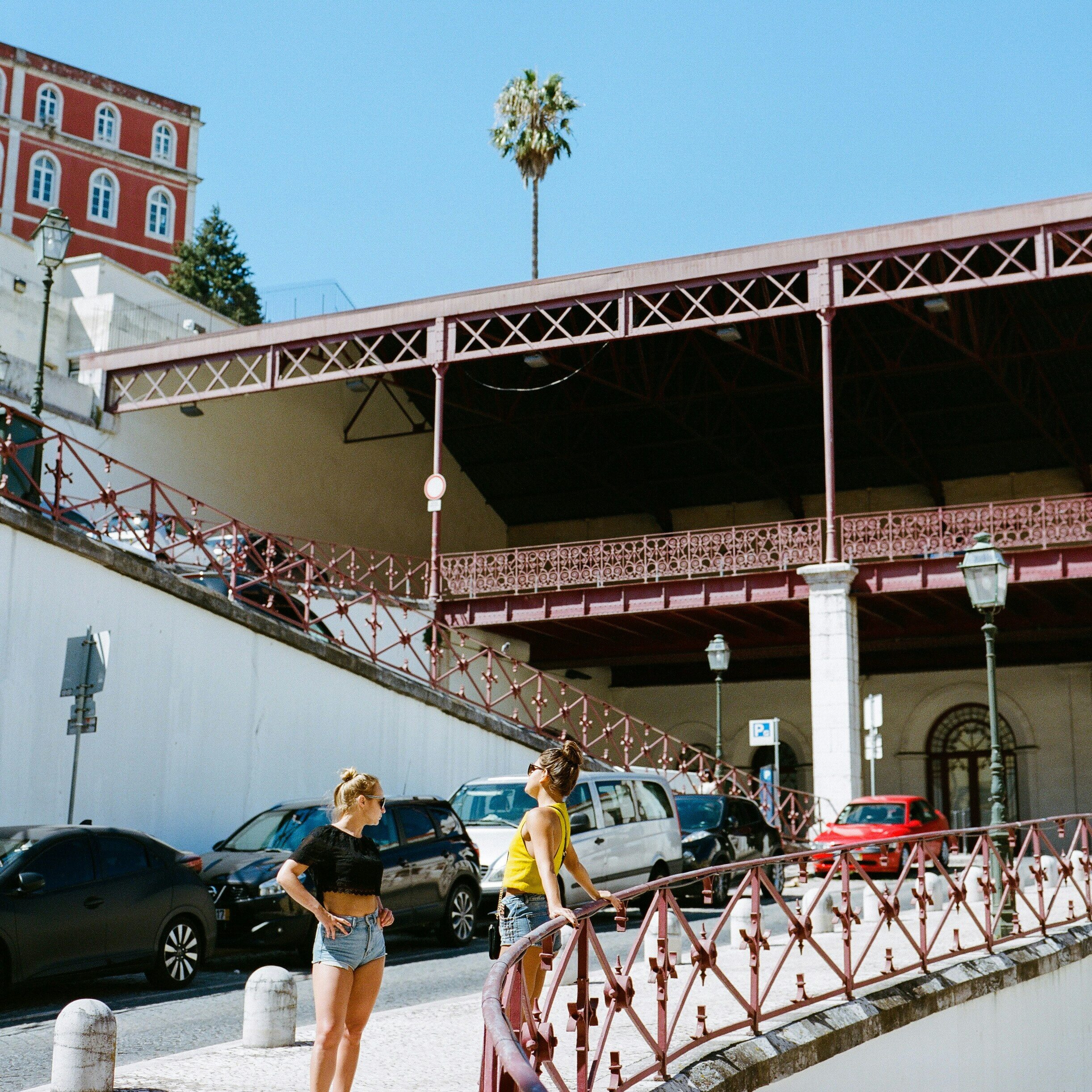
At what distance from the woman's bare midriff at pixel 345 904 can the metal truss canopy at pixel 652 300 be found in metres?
19.4

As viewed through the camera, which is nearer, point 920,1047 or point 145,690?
point 920,1047

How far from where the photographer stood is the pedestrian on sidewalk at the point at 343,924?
5.82 metres

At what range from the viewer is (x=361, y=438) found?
35.2 m

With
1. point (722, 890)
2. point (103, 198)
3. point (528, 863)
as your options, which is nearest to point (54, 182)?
point (103, 198)

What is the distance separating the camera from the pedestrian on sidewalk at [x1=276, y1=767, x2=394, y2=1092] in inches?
229

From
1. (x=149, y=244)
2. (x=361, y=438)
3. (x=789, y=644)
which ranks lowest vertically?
(x=789, y=644)

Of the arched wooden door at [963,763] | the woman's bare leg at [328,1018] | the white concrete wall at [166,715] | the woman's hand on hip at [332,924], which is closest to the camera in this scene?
the woman's bare leg at [328,1018]

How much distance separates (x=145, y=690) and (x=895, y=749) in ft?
74.6

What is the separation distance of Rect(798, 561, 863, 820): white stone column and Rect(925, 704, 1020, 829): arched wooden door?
9919 millimetres

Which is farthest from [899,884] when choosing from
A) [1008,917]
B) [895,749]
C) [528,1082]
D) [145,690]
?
[895,749]

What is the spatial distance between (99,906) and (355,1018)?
17.7 feet

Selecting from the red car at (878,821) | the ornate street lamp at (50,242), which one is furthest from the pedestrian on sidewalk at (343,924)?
the red car at (878,821)

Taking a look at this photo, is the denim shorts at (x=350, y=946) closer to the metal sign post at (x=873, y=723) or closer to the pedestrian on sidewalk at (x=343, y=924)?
the pedestrian on sidewalk at (x=343, y=924)

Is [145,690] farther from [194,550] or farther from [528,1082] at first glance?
[528,1082]
